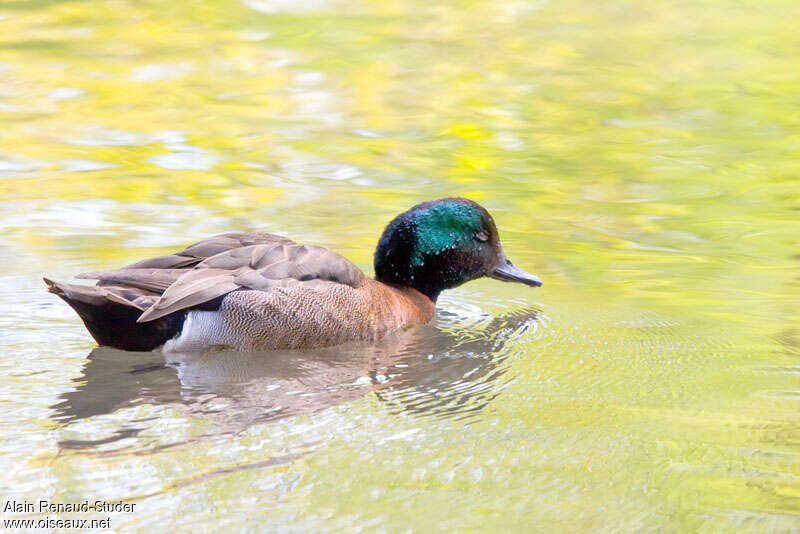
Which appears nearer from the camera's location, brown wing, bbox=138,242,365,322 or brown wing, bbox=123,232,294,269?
brown wing, bbox=138,242,365,322

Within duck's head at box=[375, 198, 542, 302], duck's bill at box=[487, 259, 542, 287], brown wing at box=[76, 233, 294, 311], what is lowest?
duck's bill at box=[487, 259, 542, 287]

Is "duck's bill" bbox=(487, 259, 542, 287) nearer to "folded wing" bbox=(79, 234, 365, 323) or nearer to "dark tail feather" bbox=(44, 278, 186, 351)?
"folded wing" bbox=(79, 234, 365, 323)

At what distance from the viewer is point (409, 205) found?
9.12 meters

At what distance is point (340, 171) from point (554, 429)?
5485mm

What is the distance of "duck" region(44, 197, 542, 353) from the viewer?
19.1 ft

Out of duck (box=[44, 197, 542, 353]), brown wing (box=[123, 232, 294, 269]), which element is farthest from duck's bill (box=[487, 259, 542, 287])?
brown wing (box=[123, 232, 294, 269])

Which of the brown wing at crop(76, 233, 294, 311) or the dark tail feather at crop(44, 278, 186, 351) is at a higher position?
the brown wing at crop(76, 233, 294, 311)

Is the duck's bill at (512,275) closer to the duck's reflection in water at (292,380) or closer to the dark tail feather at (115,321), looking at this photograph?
the duck's reflection in water at (292,380)

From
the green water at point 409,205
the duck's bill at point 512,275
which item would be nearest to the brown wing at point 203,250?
the green water at point 409,205

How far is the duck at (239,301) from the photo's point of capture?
5.84 meters

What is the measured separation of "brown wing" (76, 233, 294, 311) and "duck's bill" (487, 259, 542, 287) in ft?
5.00

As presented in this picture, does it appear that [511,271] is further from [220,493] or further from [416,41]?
[416,41]

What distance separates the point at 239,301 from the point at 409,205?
130 inches

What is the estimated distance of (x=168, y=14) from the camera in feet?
52.4
